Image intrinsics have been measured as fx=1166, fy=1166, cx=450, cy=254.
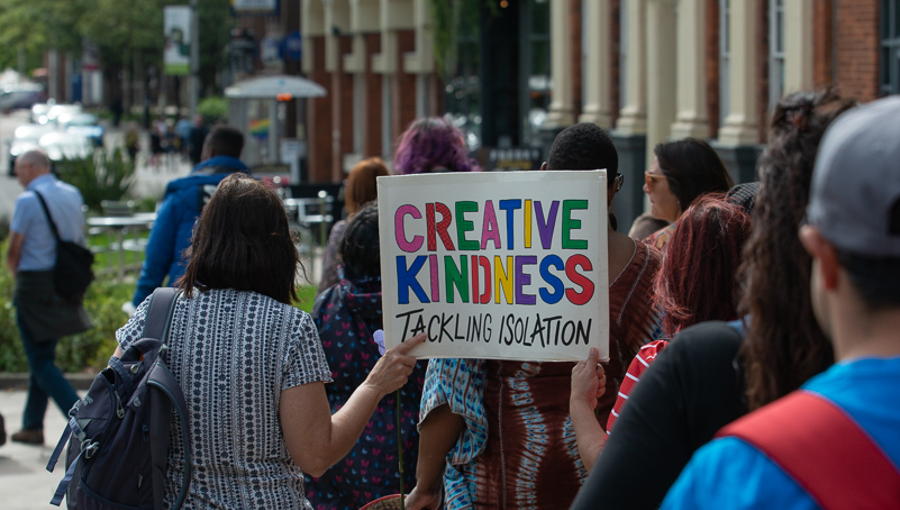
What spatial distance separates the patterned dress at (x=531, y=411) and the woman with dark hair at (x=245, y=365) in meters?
0.23

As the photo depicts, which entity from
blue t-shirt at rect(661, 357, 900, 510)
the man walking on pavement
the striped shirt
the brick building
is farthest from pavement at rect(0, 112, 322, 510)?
blue t-shirt at rect(661, 357, 900, 510)

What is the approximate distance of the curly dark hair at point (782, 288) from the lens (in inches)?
66.7

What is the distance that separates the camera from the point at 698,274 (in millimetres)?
2461

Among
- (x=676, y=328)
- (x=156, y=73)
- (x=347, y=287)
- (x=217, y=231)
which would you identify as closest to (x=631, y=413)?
(x=676, y=328)

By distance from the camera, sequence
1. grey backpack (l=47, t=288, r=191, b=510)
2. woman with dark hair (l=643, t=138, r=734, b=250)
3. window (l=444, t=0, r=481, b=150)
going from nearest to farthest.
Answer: grey backpack (l=47, t=288, r=191, b=510) → woman with dark hair (l=643, t=138, r=734, b=250) → window (l=444, t=0, r=481, b=150)

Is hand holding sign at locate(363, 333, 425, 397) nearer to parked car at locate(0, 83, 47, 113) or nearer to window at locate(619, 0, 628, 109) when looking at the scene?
window at locate(619, 0, 628, 109)

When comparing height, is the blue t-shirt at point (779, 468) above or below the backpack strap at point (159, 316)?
above

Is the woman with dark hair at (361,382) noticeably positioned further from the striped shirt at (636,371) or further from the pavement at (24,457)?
the pavement at (24,457)

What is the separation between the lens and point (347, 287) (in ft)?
14.1

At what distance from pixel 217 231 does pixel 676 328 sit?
1.26 m

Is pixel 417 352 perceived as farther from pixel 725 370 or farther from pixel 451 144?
pixel 451 144

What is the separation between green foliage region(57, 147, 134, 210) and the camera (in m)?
19.1

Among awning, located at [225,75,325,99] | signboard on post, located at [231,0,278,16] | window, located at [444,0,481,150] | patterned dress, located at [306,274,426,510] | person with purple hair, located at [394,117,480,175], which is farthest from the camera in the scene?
signboard on post, located at [231,0,278,16]

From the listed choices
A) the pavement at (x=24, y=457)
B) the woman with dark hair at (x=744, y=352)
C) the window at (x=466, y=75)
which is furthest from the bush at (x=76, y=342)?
the window at (x=466, y=75)
